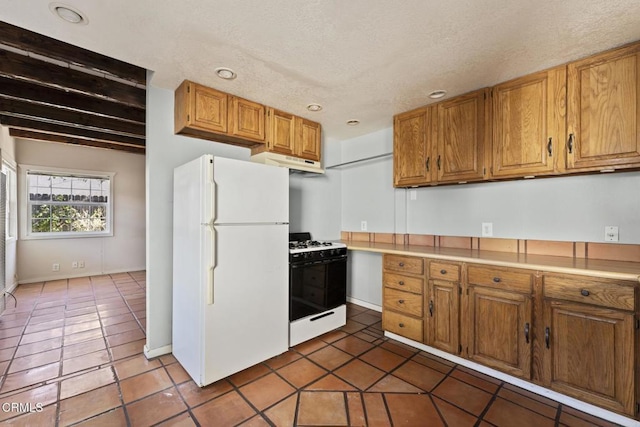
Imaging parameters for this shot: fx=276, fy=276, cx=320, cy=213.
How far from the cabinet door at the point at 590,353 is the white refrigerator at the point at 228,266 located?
197cm

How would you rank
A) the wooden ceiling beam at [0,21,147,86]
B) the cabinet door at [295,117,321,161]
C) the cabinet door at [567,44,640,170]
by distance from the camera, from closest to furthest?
1. the cabinet door at [567,44,640,170]
2. the wooden ceiling beam at [0,21,147,86]
3. the cabinet door at [295,117,321,161]

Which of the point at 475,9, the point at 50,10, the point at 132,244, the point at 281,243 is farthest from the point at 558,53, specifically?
the point at 132,244

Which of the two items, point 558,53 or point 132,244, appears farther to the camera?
point 132,244

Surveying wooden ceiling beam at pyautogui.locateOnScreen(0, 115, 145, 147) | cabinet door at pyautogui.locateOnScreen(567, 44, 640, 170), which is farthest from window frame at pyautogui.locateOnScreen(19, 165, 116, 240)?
cabinet door at pyautogui.locateOnScreen(567, 44, 640, 170)

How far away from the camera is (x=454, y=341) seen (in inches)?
89.9

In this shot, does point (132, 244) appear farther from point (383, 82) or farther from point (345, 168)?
point (383, 82)

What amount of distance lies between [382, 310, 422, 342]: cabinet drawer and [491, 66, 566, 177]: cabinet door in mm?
1501

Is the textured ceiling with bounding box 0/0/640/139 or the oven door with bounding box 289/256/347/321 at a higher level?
the textured ceiling with bounding box 0/0/640/139

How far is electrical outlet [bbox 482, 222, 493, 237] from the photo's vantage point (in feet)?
8.66

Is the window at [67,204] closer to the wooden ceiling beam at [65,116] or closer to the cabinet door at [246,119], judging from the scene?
the wooden ceiling beam at [65,116]

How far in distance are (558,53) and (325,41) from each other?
1.59 metres

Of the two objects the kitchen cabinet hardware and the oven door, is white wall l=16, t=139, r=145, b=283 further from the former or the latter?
the kitchen cabinet hardware

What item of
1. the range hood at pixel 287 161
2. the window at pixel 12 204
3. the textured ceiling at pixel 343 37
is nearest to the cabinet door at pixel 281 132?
the range hood at pixel 287 161

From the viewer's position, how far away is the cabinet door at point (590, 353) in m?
1.58
